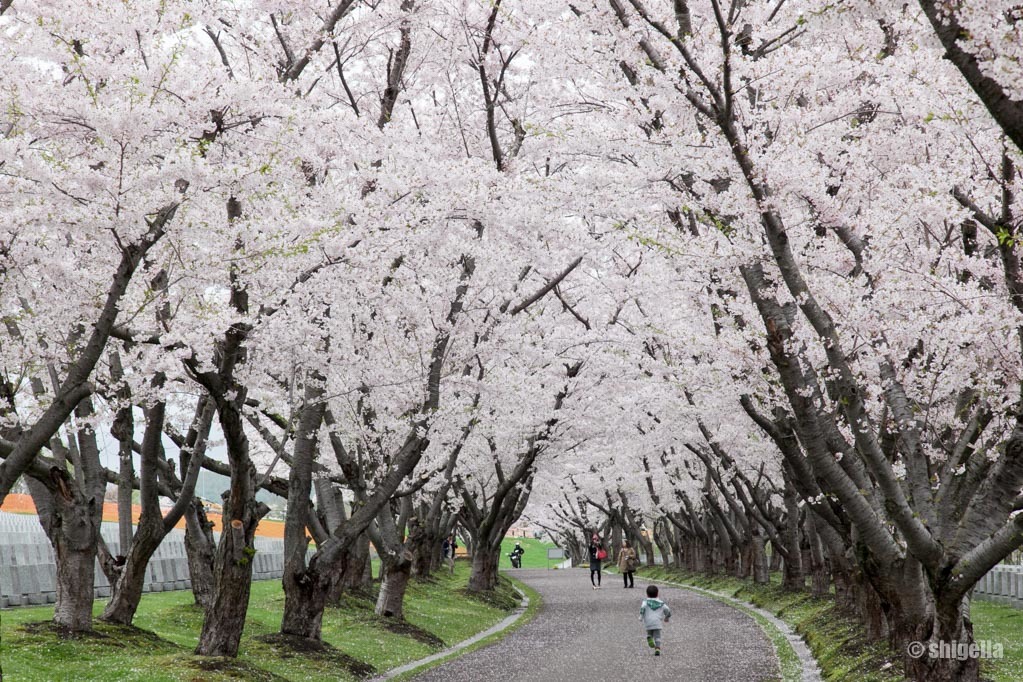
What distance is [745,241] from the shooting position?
10.6 m

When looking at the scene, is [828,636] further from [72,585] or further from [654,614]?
[72,585]

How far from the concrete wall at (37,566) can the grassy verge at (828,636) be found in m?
14.9

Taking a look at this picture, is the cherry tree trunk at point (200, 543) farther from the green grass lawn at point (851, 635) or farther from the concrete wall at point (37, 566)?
the green grass lawn at point (851, 635)

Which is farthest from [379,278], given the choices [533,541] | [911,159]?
[533,541]

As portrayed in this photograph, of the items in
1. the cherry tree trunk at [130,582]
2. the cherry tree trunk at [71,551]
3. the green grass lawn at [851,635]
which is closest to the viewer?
Answer: the green grass lawn at [851,635]

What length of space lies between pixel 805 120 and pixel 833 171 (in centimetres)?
213

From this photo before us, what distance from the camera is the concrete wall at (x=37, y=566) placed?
2359 centimetres

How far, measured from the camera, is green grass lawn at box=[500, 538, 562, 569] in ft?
387

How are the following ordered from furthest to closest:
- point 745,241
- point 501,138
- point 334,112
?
1. point 501,138
2. point 334,112
3. point 745,241

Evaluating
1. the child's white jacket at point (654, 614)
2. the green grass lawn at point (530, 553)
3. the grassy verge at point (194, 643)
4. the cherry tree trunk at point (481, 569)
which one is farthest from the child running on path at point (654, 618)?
the green grass lawn at point (530, 553)

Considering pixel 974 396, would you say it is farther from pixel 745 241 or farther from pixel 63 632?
pixel 63 632

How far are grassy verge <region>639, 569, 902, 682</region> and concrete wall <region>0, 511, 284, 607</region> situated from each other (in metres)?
14.9

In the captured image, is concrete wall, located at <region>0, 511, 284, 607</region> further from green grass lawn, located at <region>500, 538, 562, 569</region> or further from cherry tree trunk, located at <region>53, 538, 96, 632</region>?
green grass lawn, located at <region>500, 538, 562, 569</region>

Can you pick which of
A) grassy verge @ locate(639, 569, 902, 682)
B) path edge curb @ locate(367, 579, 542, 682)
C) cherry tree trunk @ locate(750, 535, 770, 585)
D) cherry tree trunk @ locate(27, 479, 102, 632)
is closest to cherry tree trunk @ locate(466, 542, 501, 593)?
path edge curb @ locate(367, 579, 542, 682)
